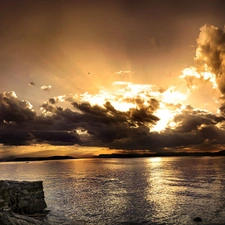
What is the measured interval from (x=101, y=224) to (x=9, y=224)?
24.6 m

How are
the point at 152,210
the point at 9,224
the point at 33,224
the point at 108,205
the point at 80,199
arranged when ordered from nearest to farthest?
the point at 9,224 → the point at 33,224 → the point at 152,210 → the point at 108,205 → the point at 80,199

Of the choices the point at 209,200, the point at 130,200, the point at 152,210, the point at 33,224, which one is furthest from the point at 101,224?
the point at 209,200

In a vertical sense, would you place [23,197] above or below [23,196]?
below

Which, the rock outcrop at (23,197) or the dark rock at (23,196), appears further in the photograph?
the dark rock at (23,196)

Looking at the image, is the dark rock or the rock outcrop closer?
the rock outcrop

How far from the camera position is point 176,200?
6550 centimetres

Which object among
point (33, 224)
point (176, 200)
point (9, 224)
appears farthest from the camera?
Result: point (176, 200)

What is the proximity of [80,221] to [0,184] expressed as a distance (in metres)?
18.0

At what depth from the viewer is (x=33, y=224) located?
2741 cm

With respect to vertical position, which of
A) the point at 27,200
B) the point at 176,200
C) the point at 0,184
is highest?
the point at 0,184

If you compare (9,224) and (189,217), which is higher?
(9,224)

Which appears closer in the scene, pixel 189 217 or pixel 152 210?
pixel 189 217

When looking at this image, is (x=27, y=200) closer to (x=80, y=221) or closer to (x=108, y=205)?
(x=80, y=221)

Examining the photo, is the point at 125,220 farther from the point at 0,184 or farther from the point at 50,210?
the point at 0,184
